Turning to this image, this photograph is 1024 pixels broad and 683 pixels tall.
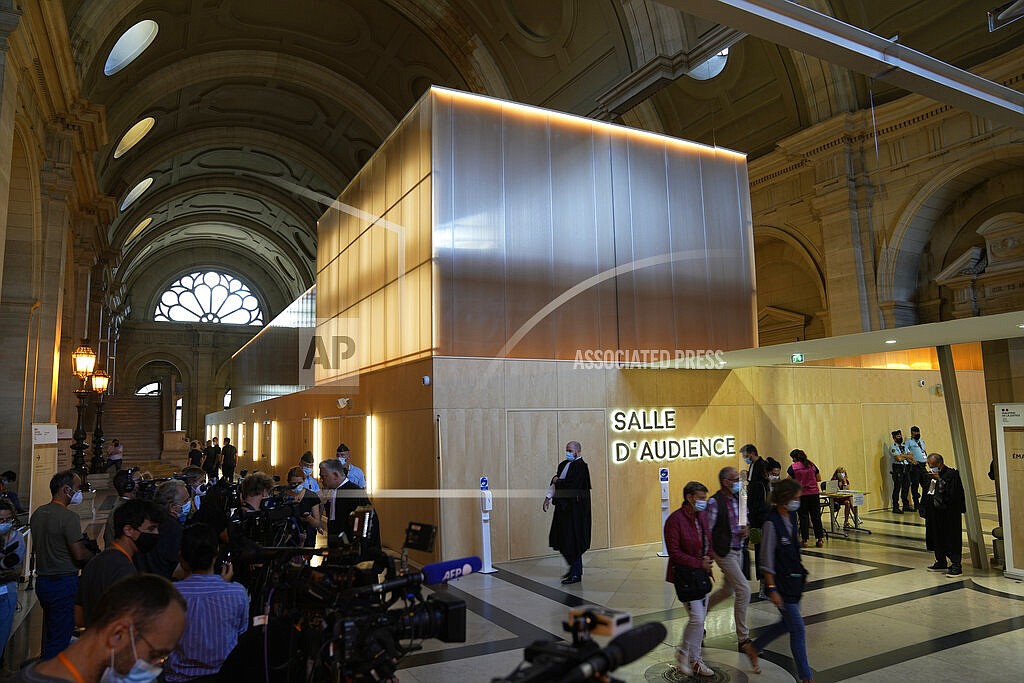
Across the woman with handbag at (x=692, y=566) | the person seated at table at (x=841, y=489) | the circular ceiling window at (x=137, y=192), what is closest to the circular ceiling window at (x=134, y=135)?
the circular ceiling window at (x=137, y=192)

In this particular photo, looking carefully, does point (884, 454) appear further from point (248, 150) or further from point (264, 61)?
point (248, 150)

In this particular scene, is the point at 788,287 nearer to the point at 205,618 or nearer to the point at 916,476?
the point at 916,476

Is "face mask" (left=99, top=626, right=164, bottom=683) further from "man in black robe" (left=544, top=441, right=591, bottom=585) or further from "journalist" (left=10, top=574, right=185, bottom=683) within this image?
"man in black robe" (left=544, top=441, right=591, bottom=585)

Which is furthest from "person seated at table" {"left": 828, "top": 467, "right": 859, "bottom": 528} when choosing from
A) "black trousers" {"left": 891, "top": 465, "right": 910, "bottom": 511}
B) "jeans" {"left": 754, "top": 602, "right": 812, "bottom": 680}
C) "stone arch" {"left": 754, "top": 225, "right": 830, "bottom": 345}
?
"jeans" {"left": 754, "top": 602, "right": 812, "bottom": 680}

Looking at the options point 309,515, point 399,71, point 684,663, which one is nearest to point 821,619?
point 684,663

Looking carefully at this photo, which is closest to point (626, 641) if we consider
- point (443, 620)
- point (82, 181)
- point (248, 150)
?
point (443, 620)

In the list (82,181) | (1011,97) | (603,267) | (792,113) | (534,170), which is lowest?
(603,267)

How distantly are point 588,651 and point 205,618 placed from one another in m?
2.10

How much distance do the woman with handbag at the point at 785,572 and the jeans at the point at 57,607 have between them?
5378mm

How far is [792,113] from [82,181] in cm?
1951

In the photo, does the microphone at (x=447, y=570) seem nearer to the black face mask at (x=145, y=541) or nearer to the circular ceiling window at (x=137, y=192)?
the black face mask at (x=145, y=541)

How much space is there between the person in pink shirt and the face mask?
9896 mm

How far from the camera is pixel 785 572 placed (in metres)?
4.92

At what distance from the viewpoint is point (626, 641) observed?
1877 mm
